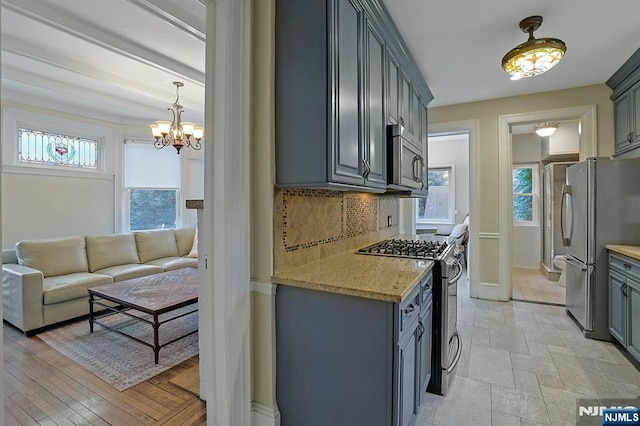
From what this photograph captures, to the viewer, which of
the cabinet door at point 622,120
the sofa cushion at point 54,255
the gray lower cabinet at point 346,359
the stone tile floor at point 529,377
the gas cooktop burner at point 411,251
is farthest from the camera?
the sofa cushion at point 54,255

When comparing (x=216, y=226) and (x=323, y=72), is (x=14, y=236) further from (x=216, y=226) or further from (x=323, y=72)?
(x=323, y=72)

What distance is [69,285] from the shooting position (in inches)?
128

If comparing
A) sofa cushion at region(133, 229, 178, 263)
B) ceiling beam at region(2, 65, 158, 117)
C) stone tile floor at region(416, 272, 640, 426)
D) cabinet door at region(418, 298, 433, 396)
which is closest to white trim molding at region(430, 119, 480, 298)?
stone tile floor at region(416, 272, 640, 426)

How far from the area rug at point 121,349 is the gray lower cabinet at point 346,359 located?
4.33 ft

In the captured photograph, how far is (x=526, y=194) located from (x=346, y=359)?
609 cm

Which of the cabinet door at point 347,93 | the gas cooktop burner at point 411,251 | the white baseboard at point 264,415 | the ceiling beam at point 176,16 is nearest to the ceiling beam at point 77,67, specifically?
the ceiling beam at point 176,16

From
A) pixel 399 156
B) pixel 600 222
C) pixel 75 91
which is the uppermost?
pixel 75 91

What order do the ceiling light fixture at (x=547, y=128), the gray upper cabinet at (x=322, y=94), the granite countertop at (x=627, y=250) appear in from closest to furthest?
the gray upper cabinet at (x=322, y=94) → the granite countertop at (x=627, y=250) → the ceiling light fixture at (x=547, y=128)

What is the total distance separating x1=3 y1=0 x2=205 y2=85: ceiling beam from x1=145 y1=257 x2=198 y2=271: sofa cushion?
2406 mm

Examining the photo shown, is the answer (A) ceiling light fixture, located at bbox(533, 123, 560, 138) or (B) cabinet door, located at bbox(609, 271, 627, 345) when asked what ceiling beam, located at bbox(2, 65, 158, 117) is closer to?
(B) cabinet door, located at bbox(609, 271, 627, 345)

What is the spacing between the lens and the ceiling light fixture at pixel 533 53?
2.38 meters

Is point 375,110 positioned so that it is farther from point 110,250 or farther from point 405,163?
point 110,250

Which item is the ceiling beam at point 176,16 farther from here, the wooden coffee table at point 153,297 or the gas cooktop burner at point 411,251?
the wooden coffee table at point 153,297

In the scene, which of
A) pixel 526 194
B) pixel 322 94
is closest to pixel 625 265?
pixel 322 94
